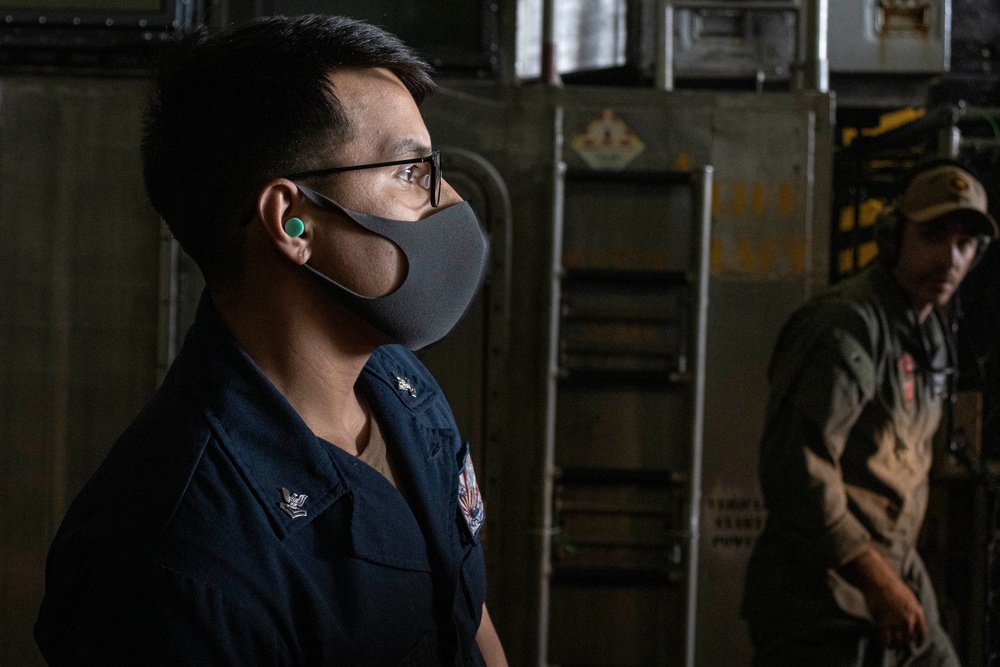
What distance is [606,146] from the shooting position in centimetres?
339

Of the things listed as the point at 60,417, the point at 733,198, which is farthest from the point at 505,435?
the point at 60,417

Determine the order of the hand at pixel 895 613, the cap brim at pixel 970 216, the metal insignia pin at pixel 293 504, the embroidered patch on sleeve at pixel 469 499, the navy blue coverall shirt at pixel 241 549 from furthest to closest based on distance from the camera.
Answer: the cap brim at pixel 970 216, the hand at pixel 895 613, the embroidered patch on sleeve at pixel 469 499, the metal insignia pin at pixel 293 504, the navy blue coverall shirt at pixel 241 549

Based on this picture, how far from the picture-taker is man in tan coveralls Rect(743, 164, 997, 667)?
232 centimetres

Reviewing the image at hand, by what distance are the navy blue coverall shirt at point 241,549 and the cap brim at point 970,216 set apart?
194cm

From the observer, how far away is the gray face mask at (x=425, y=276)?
1.17 metres

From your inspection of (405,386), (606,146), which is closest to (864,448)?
(606,146)

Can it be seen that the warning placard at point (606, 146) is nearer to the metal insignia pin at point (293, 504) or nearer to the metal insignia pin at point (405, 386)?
the metal insignia pin at point (405, 386)

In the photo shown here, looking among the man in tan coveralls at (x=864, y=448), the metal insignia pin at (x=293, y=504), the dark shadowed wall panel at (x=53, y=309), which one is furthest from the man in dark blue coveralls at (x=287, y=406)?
the dark shadowed wall panel at (x=53, y=309)

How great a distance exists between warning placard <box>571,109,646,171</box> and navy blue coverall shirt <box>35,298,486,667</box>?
7.60 feet

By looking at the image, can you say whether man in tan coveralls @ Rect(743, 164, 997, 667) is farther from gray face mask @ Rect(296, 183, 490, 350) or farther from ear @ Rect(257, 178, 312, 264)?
ear @ Rect(257, 178, 312, 264)

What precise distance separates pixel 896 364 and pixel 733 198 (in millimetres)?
1041

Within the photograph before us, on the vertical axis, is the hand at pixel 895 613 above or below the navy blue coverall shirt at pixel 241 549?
below

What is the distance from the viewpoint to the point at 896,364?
2578 mm

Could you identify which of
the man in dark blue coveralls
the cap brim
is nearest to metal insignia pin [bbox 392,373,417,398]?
the man in dark blue coveralls
